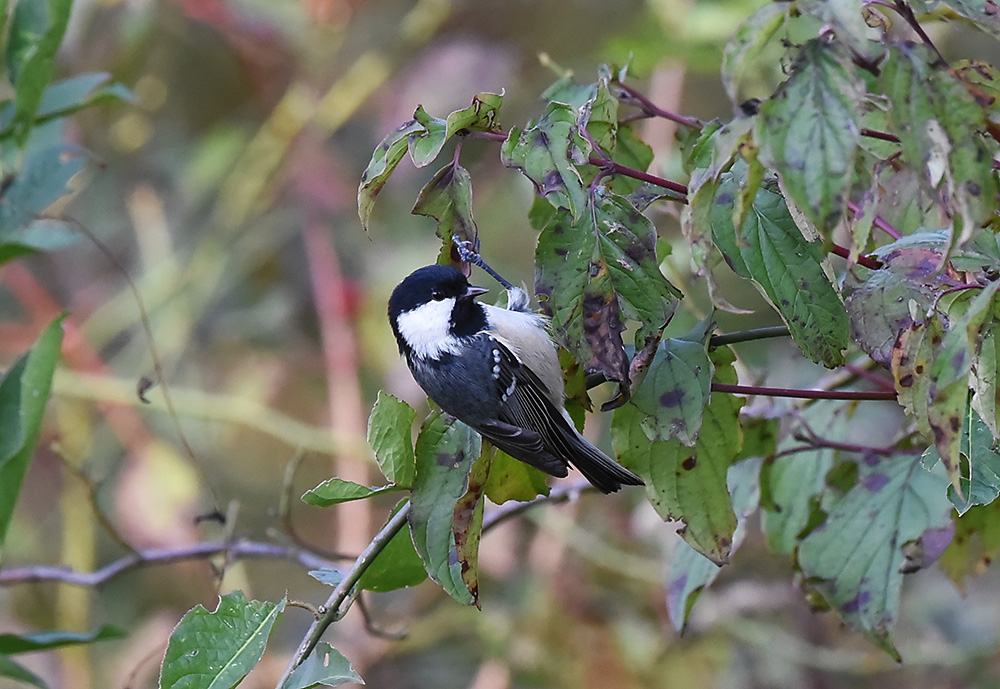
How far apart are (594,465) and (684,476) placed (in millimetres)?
465

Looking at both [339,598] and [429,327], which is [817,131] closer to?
[339,598]

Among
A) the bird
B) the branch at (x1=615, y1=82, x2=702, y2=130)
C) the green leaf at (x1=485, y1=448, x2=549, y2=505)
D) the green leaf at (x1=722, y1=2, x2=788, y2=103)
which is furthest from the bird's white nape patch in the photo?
the green leaf at (x1=722, y1=2, x2=788, y2=103)

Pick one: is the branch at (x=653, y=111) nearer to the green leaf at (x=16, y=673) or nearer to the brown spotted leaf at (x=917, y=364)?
the brown spotted leaf at (x=917, y=364)

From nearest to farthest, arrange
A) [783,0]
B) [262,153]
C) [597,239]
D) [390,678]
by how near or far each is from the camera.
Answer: [783,0]
[597,239]
[390,678]
[262,153]

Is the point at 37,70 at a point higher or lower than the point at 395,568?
higher

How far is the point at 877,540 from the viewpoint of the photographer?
126 centimetres

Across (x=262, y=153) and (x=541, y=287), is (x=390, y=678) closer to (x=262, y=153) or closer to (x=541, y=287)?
(x=262, y=153)

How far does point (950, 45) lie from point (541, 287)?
2553mm

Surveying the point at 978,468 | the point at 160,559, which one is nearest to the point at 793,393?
the point at 978,468

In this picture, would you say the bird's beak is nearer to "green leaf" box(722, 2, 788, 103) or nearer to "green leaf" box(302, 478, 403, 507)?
"green leaf" box(302, 478, 403, 507)

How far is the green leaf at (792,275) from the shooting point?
95 cm

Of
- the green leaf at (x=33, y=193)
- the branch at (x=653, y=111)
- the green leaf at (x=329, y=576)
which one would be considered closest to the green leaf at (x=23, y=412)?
the green leaf at (x=33, y=193)

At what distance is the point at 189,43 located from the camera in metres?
3.39

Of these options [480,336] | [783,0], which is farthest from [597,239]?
[480,336]
